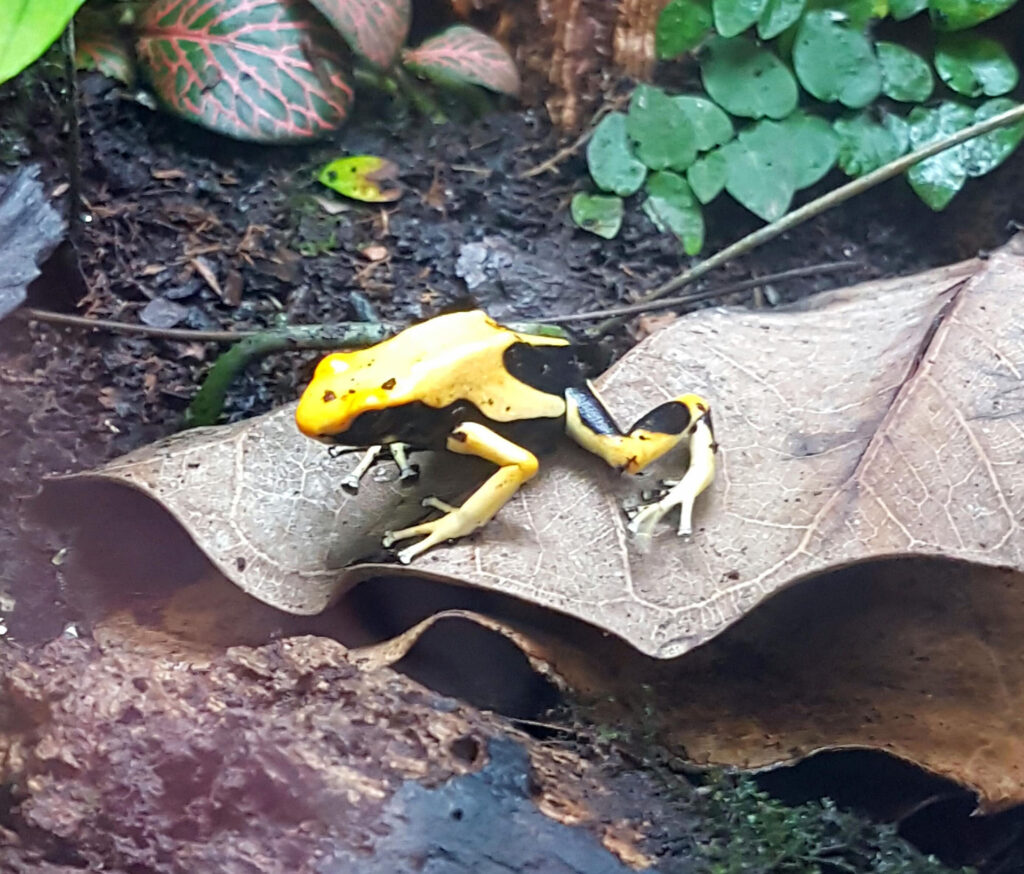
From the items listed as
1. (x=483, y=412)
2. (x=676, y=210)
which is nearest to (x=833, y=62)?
(x=676, y=210)

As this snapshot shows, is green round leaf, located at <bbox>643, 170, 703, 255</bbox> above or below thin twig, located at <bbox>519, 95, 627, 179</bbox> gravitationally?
below

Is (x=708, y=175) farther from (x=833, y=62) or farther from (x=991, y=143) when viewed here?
(x=991, y=143)

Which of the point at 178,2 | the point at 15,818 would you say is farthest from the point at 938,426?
the point at 178,2

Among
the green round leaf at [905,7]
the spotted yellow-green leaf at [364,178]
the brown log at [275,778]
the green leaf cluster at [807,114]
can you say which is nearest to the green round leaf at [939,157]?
the green leaf cluster at [807,114]

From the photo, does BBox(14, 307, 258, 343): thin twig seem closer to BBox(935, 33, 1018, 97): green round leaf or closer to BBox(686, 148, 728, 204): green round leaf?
BBox(686, 148, 728, 204): green round leaf

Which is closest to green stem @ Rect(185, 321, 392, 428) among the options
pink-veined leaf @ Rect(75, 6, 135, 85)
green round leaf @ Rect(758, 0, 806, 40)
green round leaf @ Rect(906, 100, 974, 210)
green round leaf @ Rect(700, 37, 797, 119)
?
pink-veined leaf @ Rect(75, 6, 135, 85)

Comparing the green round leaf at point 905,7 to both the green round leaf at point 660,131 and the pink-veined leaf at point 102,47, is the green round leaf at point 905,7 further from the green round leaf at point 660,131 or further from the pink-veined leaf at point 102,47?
the pink-veined leaf at point 102,47
